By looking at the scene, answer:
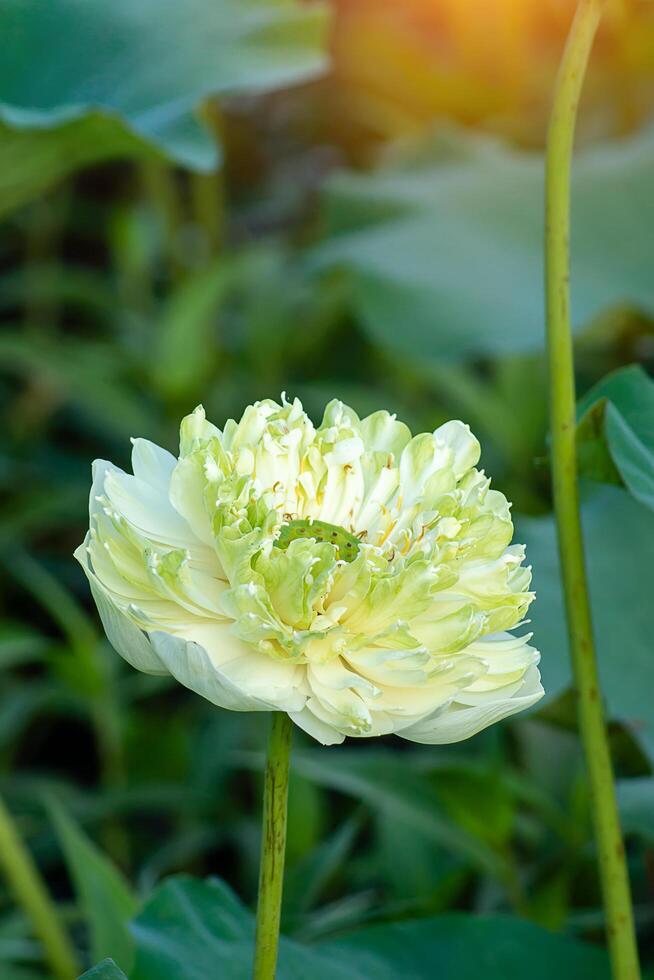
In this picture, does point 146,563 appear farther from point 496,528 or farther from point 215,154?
point 215,154

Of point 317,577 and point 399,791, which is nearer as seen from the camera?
point 317,577

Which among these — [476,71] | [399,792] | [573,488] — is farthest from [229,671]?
[476,71]

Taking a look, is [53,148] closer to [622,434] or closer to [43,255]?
[622,434]

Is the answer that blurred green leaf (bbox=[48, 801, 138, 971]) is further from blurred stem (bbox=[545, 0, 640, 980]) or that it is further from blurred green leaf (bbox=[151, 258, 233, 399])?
blurred green leaf (bbox=[151, 258, 233, 399])

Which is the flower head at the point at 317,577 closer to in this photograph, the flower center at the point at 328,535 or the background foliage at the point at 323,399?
the flower center at the point at 328,535

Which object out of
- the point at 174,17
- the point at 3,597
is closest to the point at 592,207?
the point at 174,17

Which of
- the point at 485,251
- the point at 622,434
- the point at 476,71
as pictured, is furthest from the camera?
the point at 476,71

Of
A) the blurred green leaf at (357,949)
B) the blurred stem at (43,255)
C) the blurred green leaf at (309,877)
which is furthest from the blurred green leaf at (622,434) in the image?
the blurred stem at (43,255)
